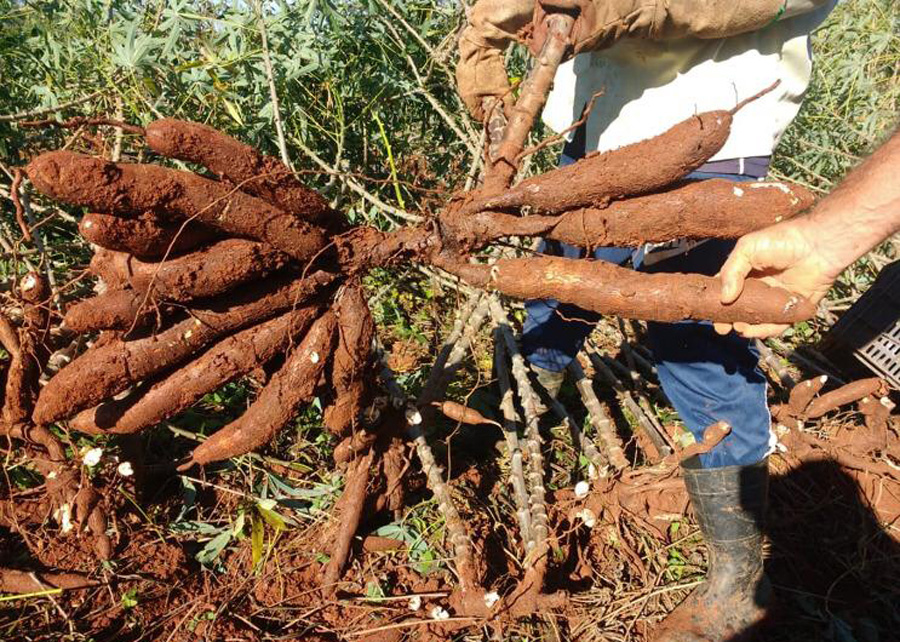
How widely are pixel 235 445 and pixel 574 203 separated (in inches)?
43.1

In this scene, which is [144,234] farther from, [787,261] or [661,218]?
[787,261]

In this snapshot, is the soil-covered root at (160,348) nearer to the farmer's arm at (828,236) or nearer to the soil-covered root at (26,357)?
the soil-covered root at (26,357)

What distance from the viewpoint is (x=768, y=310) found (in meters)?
1.16

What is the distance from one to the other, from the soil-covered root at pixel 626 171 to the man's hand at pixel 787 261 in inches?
8.4

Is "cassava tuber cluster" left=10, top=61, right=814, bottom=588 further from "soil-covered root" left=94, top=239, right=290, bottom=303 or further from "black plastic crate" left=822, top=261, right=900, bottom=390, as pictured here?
"black plastic crate" left=822, top=261, right=900, bottom=390

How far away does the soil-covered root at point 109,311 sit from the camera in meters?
1.28

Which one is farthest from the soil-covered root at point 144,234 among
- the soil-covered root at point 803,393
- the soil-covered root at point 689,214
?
the soil-covered root at point 803,393

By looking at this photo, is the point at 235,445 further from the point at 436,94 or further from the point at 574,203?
the point at 436,94

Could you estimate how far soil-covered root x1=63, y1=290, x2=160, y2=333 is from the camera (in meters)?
1.28

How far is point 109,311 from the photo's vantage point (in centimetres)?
129

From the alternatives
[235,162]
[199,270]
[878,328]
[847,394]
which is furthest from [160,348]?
[878,328]

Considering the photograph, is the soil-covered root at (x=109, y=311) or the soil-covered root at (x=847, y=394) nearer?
the soil-covered root at (x=109, y=311)

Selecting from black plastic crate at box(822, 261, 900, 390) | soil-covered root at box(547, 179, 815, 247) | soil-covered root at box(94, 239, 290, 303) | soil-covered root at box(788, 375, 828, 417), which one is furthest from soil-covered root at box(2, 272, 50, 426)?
black plastic crate at box(822, 261, 900, 390)

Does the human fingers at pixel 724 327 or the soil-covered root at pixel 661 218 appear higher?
the soil-covered root at pixel 661 218
